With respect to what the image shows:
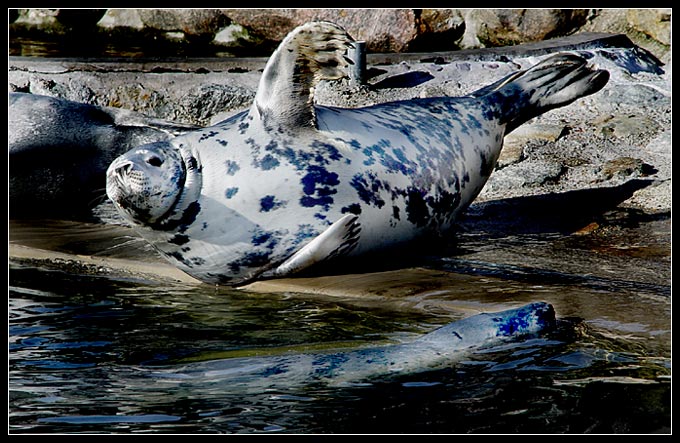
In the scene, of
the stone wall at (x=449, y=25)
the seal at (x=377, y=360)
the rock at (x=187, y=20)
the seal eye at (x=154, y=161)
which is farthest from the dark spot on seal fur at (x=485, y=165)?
the rock at (x=187, y=20)

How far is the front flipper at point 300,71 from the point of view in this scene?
402 centimetres

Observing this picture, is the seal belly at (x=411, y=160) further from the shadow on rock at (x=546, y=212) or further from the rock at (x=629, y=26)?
the rock at (x=629, y=26)

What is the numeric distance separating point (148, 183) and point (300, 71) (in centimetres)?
71

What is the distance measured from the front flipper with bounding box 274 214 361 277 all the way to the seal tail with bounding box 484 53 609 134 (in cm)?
122

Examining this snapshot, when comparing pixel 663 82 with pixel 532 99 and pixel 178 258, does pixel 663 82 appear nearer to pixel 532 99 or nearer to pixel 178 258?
pixel 532 99

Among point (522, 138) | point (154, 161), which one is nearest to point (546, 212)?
point (522, 138)

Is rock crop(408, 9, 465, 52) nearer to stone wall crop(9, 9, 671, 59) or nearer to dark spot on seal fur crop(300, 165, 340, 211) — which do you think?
stone wall crop(9, 9, 671, 59)

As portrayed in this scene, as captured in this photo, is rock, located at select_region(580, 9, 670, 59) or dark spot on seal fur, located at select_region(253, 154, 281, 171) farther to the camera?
rock, located at select_region(580, 9, 670, 59)

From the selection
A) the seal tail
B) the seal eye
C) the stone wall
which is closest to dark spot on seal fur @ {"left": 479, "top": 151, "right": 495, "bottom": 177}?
the seal tail

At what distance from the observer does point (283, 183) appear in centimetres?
409

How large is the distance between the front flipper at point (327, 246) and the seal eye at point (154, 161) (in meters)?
0.61

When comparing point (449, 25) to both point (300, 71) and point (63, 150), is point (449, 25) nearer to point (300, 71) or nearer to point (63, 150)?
point (63, 150)

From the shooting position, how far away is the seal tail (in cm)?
498

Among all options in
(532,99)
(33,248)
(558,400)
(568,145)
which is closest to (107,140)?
(33,248)
